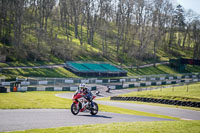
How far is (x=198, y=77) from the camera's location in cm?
6425

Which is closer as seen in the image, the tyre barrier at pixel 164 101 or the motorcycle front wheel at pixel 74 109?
the motorcycle front wheel at pixel 74 109

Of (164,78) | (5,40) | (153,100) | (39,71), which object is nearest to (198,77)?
(164,78)

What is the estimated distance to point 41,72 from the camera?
52.0 m

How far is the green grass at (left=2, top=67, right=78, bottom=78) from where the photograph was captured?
48.6 metres

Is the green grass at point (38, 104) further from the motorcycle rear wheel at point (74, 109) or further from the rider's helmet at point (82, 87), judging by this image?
the rider's helmet at point (82, 87)

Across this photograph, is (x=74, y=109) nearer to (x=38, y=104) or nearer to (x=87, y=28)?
(x=38, y=104)

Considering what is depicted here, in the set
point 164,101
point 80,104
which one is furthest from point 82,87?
point 164,101

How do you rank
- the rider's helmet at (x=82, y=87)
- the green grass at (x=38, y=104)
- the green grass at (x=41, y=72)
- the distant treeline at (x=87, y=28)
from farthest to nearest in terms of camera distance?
1. the distant treeline at (x=87, y=28)
2. the green grass at (x=41, y=72)
3. the green grass at (x=38, y=104)
4. the rider's helmet at (x=82, y=87)

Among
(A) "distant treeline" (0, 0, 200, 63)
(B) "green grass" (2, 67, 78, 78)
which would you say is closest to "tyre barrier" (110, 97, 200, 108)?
(B) "green grass" (2, 67, 78, 78)

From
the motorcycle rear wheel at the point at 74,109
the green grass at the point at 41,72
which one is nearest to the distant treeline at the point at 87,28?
the green grass at the point at 41,72

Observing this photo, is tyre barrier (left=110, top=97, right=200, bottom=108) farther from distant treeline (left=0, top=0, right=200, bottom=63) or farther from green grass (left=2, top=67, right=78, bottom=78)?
distant treeline (left=0, top=0, right=200, bottom=63)

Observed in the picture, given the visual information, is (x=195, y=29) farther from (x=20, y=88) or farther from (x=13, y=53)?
(x=20, y=88)

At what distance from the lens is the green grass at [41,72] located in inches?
1912

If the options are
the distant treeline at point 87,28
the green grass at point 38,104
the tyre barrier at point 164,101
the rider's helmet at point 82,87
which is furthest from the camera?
the distant treeline at point 87,28
